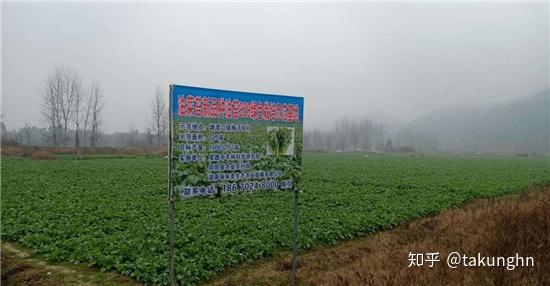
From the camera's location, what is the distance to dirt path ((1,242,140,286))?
21.3ft

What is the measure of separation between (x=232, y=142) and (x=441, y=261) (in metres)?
3.63

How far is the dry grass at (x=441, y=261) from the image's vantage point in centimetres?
486

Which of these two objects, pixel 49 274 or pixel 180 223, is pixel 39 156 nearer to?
pixel 180 223

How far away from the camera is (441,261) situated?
563cm

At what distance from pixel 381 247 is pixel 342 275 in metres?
2.91

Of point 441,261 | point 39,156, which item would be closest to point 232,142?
point 441,261

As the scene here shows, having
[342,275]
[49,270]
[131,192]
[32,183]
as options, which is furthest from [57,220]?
[32,183]

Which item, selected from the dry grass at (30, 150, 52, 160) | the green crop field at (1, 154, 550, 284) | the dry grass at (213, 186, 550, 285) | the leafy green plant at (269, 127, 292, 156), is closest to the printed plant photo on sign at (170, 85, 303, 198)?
the leafy green plant at (269, 127, 292, 156)

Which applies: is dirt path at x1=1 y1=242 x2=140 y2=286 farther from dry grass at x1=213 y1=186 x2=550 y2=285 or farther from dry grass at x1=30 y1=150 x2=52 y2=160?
dry grass at x1=30 y1=150 x2=52 y2=160

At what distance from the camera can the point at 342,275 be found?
582 cm

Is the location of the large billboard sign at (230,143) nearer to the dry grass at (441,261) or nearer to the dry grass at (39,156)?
the dry grass at (441,261)

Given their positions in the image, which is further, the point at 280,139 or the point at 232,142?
the point at 280,139

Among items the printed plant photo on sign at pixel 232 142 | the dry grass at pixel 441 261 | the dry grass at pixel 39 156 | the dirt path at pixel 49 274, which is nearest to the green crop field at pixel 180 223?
the dirt path at pixel 49 274

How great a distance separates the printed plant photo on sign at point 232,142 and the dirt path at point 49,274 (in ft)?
8.14
